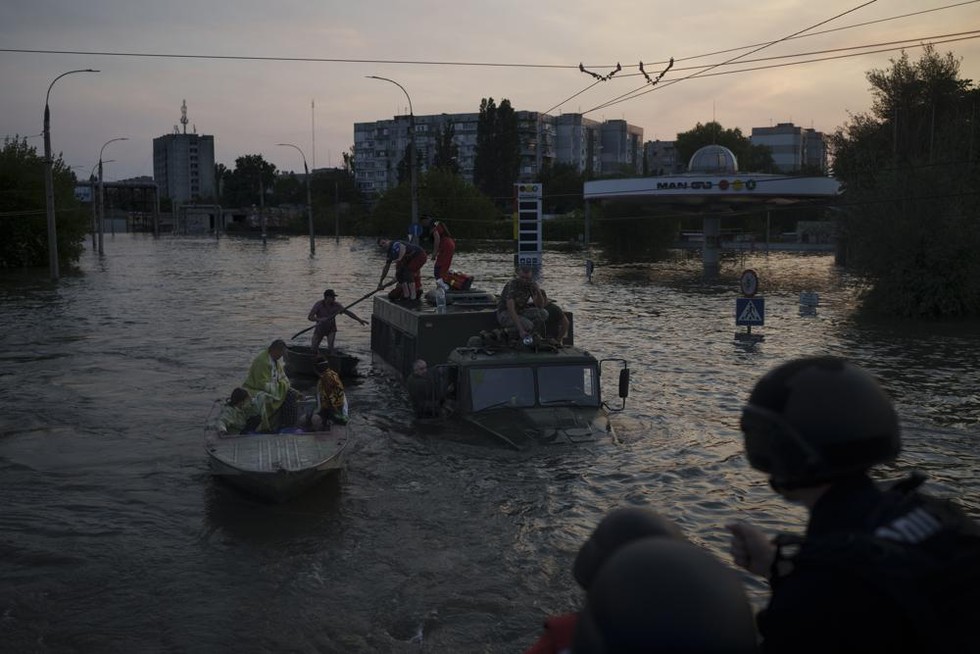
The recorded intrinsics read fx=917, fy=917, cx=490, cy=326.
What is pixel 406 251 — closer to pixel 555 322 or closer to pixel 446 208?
pixel 555 322

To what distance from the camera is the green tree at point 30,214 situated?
176 ft

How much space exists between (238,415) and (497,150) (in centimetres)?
11028

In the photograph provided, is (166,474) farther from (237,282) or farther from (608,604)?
(237,282)

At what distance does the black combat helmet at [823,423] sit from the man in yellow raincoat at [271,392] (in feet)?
38.4

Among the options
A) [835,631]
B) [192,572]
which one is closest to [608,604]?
[835,631]

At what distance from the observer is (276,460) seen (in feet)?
37.6

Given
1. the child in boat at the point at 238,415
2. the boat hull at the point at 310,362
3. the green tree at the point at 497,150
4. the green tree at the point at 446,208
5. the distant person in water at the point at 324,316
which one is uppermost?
the green tree at the point at 497,150

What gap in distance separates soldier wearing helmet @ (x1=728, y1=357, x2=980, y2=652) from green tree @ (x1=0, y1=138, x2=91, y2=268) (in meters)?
56.4

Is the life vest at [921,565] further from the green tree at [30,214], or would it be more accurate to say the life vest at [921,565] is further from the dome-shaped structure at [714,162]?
the dome-shaped structure at [714,162]

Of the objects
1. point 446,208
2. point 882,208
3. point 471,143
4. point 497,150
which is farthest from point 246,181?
point 882,208

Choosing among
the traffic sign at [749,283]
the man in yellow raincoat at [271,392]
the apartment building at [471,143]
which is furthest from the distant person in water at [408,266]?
the apartment building at [471,143]

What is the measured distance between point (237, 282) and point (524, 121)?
107m

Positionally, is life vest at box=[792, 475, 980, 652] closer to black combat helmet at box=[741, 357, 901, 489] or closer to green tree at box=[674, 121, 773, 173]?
black combat helmet at box=[741, 357, 901, 489]

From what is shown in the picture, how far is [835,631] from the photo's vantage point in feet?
6.76
